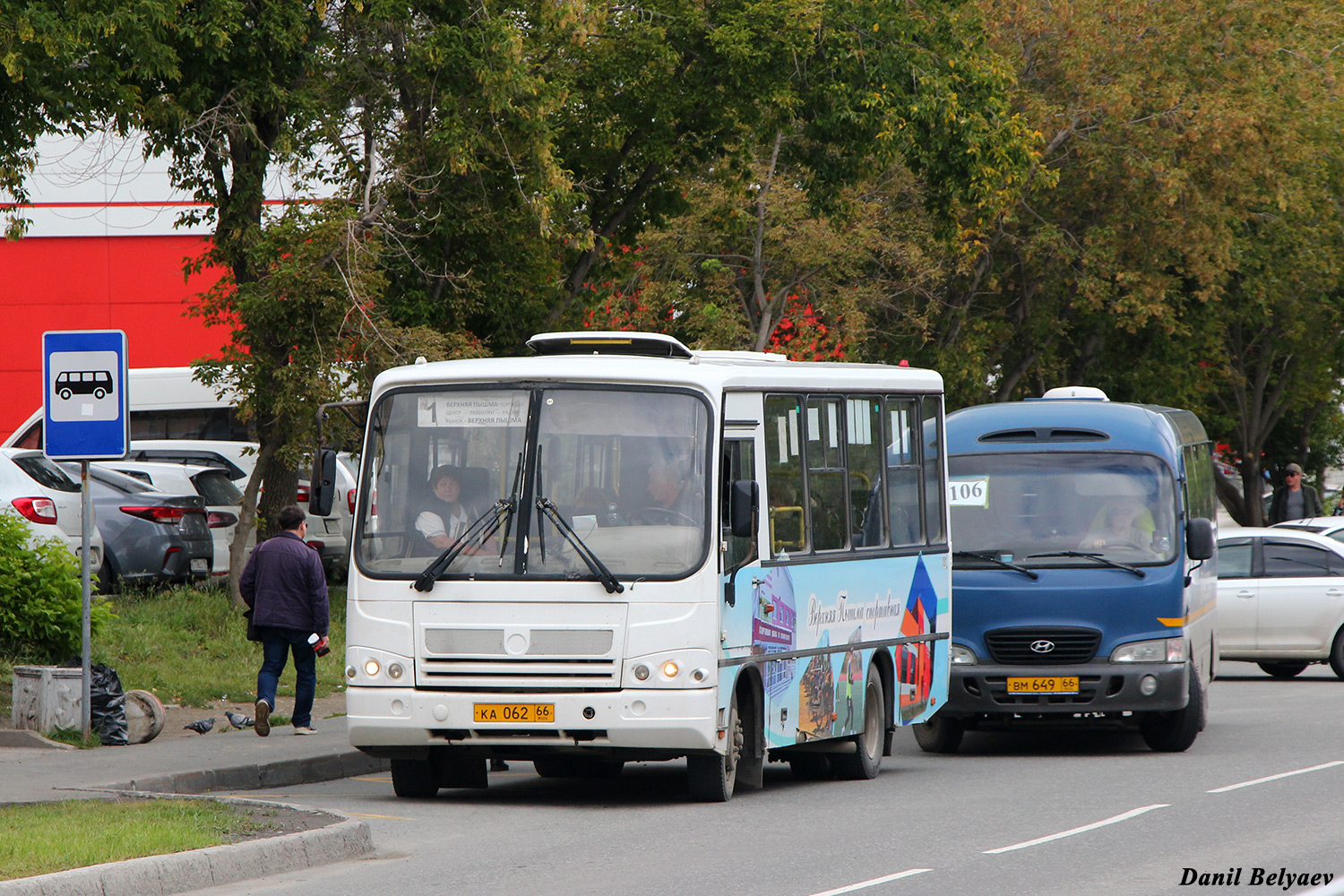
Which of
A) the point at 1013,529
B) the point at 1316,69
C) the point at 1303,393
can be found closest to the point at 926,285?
the point at 1316,69

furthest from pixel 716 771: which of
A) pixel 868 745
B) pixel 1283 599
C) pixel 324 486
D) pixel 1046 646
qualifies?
pixel 1283 599

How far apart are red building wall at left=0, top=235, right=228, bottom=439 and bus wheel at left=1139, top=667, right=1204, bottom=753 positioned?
2906cm

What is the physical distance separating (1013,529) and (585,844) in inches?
244

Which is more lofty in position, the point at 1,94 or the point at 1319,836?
the point at 1,94

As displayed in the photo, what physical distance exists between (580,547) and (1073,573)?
506cm

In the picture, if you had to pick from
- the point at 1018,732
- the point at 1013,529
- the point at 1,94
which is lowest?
the point at 1018,732

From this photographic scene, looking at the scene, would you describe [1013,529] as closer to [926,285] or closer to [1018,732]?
[1018,732]

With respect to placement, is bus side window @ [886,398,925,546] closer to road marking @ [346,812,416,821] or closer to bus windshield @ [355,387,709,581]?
bus windshield @ [355,387,709,581]

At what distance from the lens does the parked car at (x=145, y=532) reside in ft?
64.5

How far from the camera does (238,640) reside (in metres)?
18.6

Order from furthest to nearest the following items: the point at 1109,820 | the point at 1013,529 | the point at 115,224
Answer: the point at 115,224 → the point at 1013,529 → the point at 1109,820

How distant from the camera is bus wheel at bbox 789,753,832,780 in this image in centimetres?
1302

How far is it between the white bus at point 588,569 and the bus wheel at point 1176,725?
3704 millimetres

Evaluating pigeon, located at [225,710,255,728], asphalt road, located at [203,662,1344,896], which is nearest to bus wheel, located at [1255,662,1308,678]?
asphalt road, located at [203,662,1344,896]
